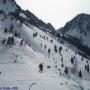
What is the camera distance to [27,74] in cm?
11550

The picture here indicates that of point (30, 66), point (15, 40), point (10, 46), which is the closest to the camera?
point (30, 66)

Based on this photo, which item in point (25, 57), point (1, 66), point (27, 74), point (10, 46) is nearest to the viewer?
point (27, 74)

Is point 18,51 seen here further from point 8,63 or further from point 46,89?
point 46,89

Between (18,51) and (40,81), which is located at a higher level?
(18,51)

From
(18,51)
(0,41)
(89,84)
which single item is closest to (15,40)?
(0,41)

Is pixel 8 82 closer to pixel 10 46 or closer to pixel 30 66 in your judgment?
pixel 30 66

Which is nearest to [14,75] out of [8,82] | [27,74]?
[27,74]

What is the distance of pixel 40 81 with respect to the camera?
354 feet

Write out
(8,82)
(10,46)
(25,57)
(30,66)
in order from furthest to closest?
(10,46)
(25,57)
(30,66)
(8,82)

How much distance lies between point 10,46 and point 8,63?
3296 centimetres

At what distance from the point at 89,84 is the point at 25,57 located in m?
48.8

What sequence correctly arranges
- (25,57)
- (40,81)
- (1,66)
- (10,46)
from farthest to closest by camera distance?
1. (10,46)
2. (25,57)
3. (1,66)
4. (40,81)

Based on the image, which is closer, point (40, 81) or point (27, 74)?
point (40, 81)

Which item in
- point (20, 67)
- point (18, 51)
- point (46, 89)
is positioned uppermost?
point (18, 51)
